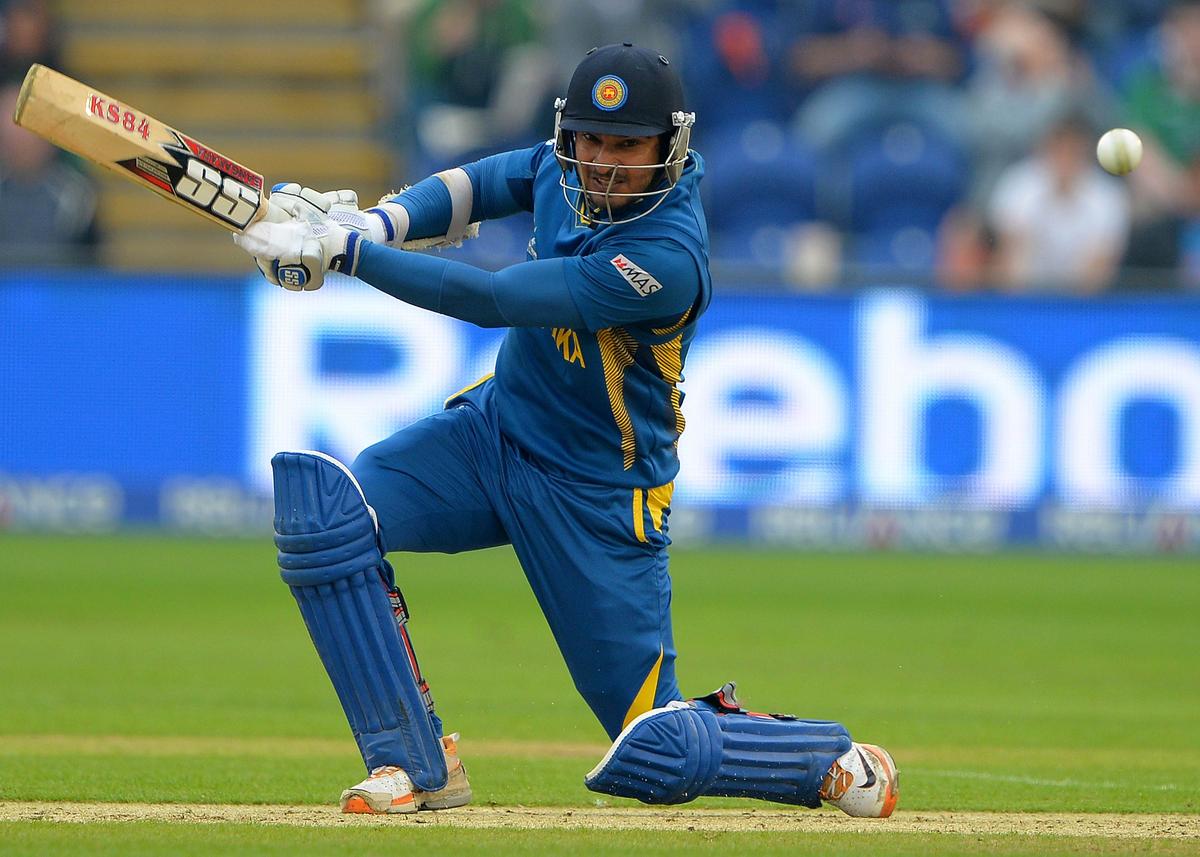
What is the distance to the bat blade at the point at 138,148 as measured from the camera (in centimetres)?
486

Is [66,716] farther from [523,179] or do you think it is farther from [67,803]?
[523,179]

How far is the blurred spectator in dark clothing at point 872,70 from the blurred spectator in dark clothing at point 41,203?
5678 millimetres

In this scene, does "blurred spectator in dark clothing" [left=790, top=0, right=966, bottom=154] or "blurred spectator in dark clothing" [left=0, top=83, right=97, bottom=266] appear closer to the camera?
"blurred spectator in dark clothing" [left=0, top=83, right=97, bottom=266]

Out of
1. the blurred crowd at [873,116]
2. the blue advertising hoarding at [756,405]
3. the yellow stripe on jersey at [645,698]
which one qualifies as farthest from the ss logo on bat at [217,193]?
the blurred crowd at [873,116]

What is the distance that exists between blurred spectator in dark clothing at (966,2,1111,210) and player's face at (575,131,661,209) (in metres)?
10.6

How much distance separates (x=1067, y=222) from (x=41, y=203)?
7.62 metres

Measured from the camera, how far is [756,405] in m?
13.1

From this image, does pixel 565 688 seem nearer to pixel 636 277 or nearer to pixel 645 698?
pixel 645 698

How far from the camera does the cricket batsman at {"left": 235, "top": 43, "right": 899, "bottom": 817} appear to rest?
4934 mm

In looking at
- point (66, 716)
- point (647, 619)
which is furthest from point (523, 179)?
point (66, 716)

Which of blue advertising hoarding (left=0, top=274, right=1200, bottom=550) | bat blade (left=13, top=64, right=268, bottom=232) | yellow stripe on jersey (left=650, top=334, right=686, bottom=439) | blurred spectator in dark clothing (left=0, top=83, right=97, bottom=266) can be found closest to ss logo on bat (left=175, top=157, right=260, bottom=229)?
bat blade (left=13, top=64, right=268, bottom=232)

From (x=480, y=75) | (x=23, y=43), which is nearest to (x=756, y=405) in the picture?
(x=480, y=75)

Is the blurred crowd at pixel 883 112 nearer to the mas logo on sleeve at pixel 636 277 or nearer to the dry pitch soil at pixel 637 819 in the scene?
the dry pitch soil at pixel 637 819

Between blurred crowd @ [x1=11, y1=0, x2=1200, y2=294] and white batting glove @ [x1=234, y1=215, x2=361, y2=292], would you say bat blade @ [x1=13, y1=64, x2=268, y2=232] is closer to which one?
white batting glove @ [x1=234, y1=215, x2=361, y2=292]
